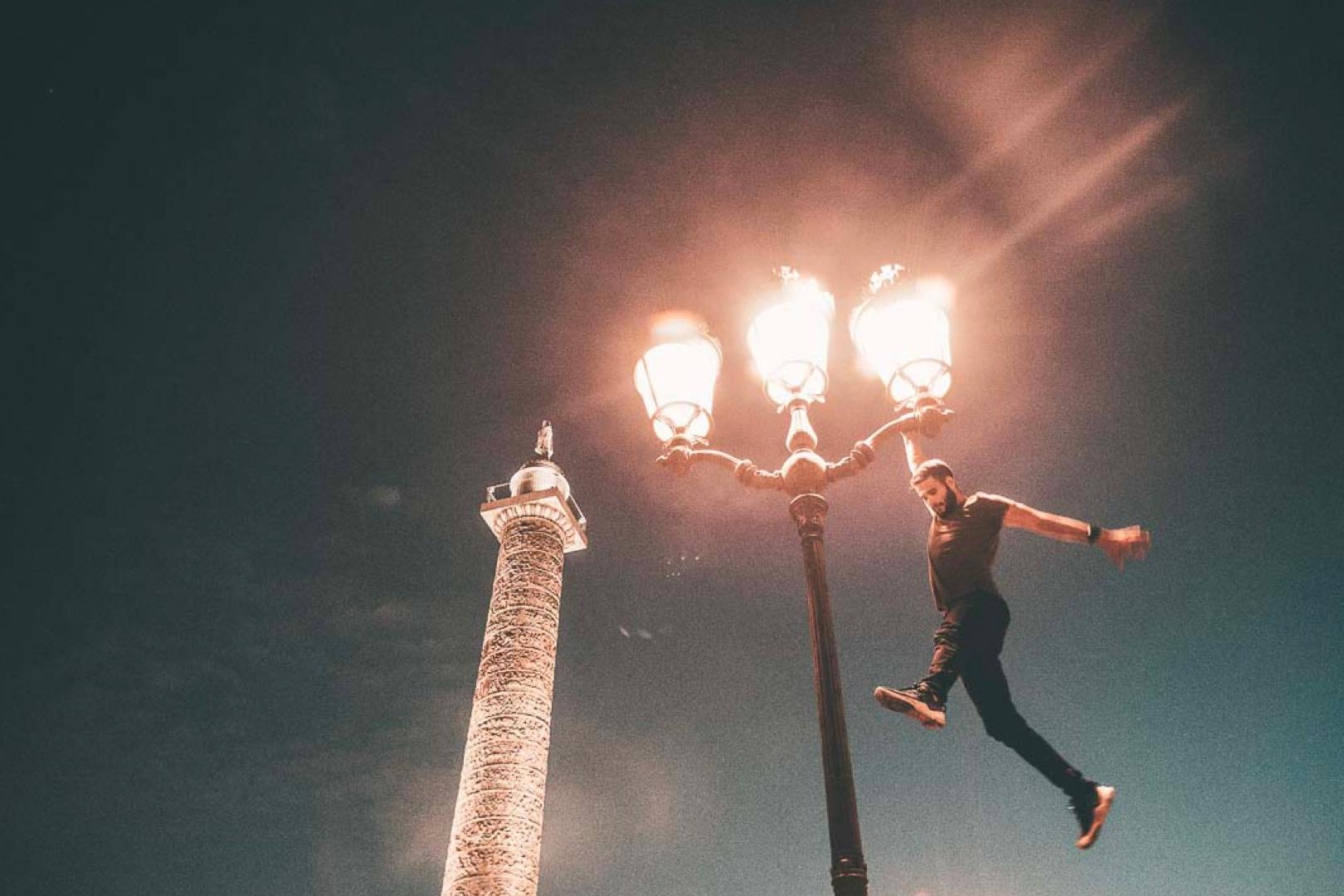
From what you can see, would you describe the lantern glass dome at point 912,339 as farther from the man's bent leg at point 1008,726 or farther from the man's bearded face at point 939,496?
the man's bent leg at point 1008,726

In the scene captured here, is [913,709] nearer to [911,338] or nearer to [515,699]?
[911,338]

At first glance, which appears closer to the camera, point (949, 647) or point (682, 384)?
point (949, 647)

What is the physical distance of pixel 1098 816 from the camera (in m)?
3.20

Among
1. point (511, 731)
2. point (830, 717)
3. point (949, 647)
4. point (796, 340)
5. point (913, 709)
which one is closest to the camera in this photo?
point (913, 709)

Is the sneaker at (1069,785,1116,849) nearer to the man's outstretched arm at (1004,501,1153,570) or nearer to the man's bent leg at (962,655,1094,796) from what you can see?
the man's bent leg at (962,655,1094,796)

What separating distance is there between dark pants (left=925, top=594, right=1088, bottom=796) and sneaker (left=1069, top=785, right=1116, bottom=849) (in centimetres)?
4

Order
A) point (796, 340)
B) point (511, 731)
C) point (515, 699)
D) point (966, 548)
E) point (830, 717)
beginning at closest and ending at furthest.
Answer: point (830, 717)
point (966, 548)
point (796, 340)
point (511, 731)
point (515, 699)

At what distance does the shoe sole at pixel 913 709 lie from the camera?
3086mm

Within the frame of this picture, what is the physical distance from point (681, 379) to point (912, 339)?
129 cm

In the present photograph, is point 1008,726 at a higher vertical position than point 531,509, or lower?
lower

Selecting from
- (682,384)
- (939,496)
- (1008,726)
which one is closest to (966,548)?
(939,496)

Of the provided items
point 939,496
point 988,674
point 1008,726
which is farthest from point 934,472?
point 1008,726

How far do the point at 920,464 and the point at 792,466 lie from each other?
640mm

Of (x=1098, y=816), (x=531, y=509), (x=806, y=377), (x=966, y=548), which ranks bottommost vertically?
(x=1098, y=816)
